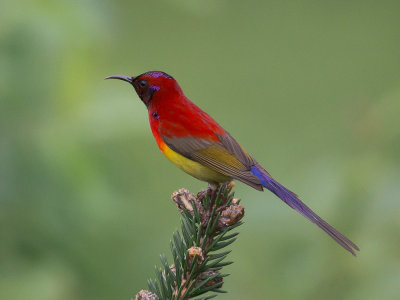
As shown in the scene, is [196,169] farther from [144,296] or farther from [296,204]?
[144,296]

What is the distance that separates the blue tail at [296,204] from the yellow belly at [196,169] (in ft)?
0.42

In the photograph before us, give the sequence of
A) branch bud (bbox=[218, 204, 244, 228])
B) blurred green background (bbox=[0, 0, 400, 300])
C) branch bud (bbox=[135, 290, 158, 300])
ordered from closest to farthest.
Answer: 1. branch bud (bbox=[135, 290, 158, 300])
2. branch bud (bbox=[218, 204, 244, 228])
3. blurred green background (bbox=[0, 0, 400, 300])

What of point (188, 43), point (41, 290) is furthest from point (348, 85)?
point (41, 290)

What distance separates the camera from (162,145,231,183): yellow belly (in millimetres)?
2498

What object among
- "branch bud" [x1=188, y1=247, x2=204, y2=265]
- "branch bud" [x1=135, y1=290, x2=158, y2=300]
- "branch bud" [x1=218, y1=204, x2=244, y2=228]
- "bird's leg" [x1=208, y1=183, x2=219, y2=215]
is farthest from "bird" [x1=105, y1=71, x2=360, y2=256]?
"branch bud" [x1=135, y1=290, x2=158, y2=300]

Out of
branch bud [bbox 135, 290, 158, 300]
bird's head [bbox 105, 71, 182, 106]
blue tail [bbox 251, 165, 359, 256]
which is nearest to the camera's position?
branch bud [bbox 135, 290, 158, 300]

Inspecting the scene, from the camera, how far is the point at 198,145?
100 inches

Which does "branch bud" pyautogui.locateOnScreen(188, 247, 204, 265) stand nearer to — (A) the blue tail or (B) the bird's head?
(A) the blue tail

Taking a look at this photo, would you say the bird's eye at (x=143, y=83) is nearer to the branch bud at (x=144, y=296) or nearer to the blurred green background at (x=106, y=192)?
the blurred green background at (x=106, y=192)

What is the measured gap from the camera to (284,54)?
8195 millimetres

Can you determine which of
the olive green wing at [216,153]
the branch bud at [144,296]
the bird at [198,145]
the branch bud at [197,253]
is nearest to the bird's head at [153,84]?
the bird at [198,145]

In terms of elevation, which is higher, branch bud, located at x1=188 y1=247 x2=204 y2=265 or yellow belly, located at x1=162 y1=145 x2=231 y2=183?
yellow belly, located at x1=162 y1=145 x2=231 y2=183

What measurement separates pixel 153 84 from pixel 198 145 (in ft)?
1.13

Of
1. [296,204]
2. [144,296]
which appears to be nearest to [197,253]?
[144,296]
